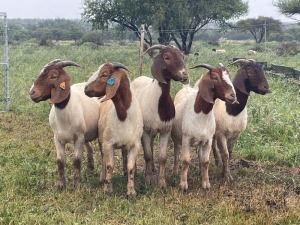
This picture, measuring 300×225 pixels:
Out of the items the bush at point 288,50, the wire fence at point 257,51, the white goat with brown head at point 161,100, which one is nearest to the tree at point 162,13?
the wire fence at point 257,51

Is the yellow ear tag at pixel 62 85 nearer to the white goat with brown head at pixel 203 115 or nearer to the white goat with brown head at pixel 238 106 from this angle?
the white goat with brown head at pixel 203 115

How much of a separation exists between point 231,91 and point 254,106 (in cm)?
494

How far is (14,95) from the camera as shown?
1320 cm

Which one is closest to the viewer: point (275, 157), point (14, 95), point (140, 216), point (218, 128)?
point (140, 216)

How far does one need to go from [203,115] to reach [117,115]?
1197 mm

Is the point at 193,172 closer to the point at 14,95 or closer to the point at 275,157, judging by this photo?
the point at 275,157

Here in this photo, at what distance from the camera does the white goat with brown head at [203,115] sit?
19.2 feet

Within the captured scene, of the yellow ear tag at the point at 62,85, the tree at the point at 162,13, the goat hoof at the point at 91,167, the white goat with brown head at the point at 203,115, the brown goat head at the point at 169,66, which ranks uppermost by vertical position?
the tree at the point at 162,13

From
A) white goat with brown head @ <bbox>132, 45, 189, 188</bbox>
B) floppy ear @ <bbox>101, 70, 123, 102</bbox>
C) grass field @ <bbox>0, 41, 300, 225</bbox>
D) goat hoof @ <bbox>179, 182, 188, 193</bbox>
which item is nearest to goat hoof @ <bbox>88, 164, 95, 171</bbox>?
grass field @ <bbox>0, 41, 300, 225</bbox>

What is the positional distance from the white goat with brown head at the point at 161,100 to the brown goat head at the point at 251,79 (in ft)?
3.48

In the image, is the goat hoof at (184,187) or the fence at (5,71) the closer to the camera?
the goat hoof at (184,187)

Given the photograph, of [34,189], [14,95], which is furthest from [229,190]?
[14,95]

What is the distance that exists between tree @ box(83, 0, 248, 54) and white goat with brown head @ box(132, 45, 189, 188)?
19.6 meters

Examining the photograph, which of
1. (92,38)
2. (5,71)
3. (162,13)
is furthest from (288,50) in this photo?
(5,71)
